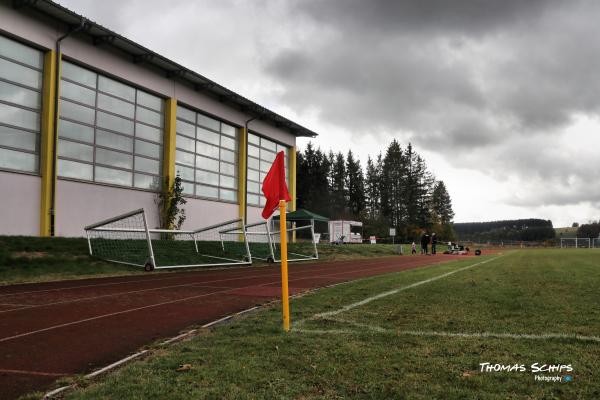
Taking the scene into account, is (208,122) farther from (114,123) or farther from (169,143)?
(114,123)

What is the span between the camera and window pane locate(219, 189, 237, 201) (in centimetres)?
2991

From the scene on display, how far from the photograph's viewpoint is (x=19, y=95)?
1797 centimetres

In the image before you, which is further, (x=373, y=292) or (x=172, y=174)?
(x=172, y=174)

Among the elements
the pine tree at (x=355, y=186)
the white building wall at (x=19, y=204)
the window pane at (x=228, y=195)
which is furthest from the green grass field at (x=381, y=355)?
the pine tree at (x=355, y=186)

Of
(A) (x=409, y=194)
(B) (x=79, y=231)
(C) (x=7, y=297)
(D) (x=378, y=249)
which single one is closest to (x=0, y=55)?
(B) (x=79, y=231)

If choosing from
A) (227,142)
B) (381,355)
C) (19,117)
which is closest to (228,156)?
(227,142)

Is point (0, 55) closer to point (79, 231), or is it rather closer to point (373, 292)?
point (79, 231)

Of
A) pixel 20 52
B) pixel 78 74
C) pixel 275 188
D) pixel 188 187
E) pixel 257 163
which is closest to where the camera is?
pixel 275 188

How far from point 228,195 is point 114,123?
9713mm

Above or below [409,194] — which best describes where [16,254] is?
below

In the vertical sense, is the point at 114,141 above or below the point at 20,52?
below

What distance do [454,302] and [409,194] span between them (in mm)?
83683

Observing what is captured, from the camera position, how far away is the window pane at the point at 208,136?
28.5 metres

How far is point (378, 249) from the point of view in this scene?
38.4 meters
